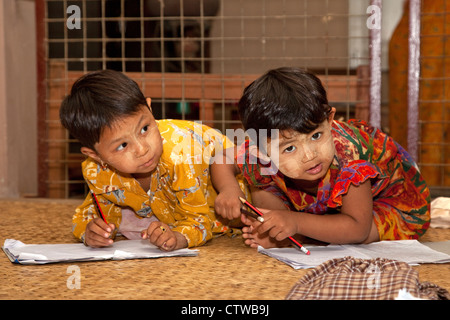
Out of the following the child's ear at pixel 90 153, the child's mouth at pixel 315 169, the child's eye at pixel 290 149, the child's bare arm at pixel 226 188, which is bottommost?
the child's bare arm at pixel 226 188

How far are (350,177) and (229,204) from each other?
0.25 meters

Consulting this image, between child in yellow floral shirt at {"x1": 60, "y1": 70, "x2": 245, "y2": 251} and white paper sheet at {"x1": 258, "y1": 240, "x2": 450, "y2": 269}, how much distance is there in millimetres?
191

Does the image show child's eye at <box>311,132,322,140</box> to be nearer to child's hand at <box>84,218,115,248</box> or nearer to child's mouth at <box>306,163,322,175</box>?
child's mouth at <box>306,163,322,175</box>

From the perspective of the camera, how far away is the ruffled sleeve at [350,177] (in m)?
1.06

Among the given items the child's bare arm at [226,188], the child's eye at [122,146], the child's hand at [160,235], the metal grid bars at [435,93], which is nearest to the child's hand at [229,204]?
the child's bare arm at [226,188]

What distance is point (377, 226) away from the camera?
3.96 feet

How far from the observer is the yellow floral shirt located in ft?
3.91

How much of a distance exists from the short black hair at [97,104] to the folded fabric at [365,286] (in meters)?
0.48

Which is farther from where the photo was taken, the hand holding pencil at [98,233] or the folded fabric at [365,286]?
the hand holding pencil at [98,233]

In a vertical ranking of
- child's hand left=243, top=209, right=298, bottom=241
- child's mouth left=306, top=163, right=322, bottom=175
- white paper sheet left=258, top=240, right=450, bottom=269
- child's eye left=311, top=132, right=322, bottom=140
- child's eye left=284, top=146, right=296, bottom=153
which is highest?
child's eye left=311, top=132, right=322, bottom=140

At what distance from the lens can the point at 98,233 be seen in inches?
44.4

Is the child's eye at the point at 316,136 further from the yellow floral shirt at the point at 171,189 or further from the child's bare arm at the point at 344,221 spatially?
the yellow floral shirt at the point at 171,189

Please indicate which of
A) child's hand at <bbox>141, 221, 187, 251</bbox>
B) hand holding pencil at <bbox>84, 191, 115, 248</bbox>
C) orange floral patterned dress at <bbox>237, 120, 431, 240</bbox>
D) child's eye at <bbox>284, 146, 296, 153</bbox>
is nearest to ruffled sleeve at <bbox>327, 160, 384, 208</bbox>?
orange floral patterned dress at <bbox>237, 120, 431, 240</bbox>

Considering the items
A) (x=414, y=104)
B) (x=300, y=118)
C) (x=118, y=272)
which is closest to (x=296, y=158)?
(x=300, y=118)
